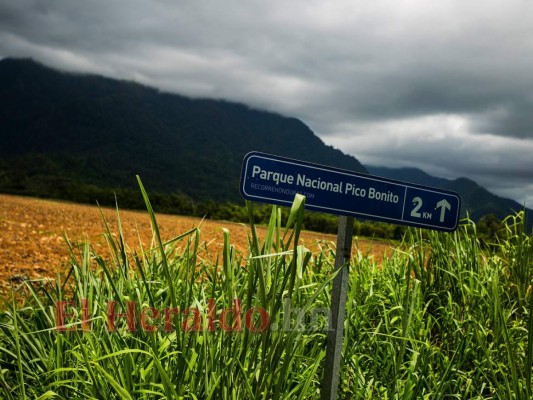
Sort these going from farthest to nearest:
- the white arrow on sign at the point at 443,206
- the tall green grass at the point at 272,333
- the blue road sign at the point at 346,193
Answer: the white arrow on sign at the point at 443,206, the blue road sign at the point at 346,193, the tall green grass at the point at 272,333

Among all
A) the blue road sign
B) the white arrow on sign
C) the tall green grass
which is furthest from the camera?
the white arrow on sign

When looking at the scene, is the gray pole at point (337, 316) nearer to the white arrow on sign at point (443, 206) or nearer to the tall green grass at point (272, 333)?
the tall green grass at point (272, 333)

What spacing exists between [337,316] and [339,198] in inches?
19.6

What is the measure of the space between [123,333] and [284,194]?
101 centimetres

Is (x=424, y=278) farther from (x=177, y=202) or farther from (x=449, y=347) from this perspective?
(x=177, y=202)

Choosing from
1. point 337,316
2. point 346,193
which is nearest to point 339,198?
point 346,193

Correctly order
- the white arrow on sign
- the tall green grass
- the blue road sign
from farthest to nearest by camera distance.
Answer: the white arrow on sign → the blue road sign → the tall green grass

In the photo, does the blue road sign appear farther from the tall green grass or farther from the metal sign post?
the tall green grass

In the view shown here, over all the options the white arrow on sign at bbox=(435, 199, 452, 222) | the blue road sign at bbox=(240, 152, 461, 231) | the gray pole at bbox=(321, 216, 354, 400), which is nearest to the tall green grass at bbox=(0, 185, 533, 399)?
the gray pole at bbox=(321, 216, 354, 400)

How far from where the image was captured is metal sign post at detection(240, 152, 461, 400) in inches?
76.2

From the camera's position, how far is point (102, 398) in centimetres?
195

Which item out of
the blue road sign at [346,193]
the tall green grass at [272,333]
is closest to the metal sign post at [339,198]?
the blue road sign at [346,193]

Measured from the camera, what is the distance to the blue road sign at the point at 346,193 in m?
1.93

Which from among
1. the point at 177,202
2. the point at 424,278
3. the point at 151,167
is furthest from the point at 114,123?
the point at 424,278
